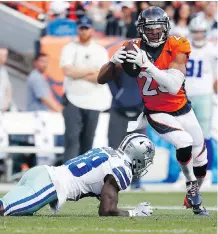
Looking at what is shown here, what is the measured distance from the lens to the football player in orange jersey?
728 cm

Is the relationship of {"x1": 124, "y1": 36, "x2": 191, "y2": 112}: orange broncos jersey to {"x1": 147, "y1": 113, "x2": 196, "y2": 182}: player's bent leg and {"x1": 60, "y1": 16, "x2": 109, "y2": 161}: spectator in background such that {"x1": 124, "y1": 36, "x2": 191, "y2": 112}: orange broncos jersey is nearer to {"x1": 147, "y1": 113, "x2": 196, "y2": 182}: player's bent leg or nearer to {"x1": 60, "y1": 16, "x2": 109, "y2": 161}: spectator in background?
{"x1": 147, "y1": 113, "x2": 196, "y2": 182}: player's bent leg

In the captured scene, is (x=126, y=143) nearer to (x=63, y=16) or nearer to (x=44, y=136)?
(x=44, y=136)

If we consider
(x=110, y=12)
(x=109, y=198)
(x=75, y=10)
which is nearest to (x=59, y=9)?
(x=75, y=10)

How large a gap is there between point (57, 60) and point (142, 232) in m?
7.47

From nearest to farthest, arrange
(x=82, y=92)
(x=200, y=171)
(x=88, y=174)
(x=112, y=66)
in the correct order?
(x=88, y=174) → (x=112, y=66) → (x=200, y=171) → (x=82, y=92)

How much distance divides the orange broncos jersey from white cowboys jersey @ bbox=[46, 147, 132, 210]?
105 cm

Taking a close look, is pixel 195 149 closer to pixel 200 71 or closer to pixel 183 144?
pixel 183 144

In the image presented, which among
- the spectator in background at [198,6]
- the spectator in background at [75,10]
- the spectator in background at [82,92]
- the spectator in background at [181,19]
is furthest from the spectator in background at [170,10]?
the spectator in background at [82,92]

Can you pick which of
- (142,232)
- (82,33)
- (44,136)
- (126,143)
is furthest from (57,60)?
(142,232)

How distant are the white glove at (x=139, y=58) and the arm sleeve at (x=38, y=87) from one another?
466 centimetres

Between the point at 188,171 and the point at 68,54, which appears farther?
the point at 68,54

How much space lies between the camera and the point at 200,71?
35.1ft

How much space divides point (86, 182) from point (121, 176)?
264 millimetres

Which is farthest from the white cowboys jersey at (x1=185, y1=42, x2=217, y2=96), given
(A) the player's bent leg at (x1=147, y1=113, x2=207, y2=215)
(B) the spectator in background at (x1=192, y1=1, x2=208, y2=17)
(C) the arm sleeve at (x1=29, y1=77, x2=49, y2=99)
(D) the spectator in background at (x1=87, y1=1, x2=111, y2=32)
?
(D) the spectator in background at (x1=87, y1=1, x2=111, y2=32)
